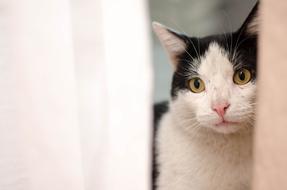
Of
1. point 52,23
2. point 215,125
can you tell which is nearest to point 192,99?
point 215,125

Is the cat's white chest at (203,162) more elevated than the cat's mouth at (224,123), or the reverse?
the cat's mouth at (224,123)

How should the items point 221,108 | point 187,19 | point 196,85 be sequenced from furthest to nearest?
point 187,19, point 196,85, point 221,108

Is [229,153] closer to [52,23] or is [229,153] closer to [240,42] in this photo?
[240,42]

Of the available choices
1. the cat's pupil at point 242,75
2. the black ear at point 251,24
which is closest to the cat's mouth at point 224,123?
the cat's pupil at point 242,75

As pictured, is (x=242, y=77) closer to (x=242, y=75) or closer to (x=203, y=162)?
(x=242, y=75)

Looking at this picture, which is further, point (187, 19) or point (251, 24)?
point (187, 19)

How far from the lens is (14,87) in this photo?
756 millimetres

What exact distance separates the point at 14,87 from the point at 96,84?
181 mm

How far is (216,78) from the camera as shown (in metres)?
0.79

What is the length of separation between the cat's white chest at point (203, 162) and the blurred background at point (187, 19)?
8.8 inches

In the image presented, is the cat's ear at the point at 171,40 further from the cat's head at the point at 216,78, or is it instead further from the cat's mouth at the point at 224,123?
the cat's mouth at the point at 224,123

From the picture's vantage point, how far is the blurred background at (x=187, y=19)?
1.11 meters

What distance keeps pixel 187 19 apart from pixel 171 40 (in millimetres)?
332

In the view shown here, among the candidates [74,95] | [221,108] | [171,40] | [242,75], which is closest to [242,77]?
[242,75]
